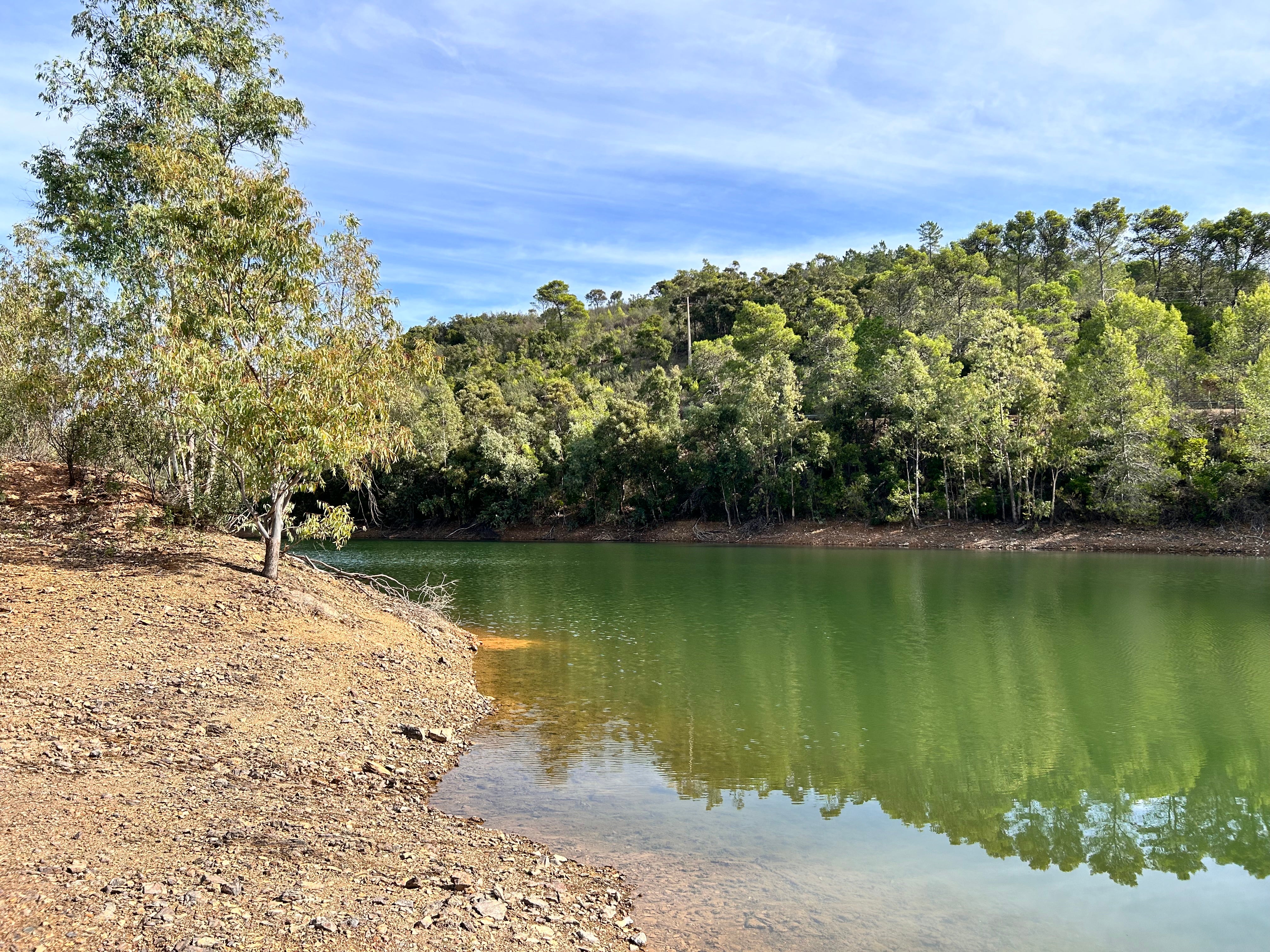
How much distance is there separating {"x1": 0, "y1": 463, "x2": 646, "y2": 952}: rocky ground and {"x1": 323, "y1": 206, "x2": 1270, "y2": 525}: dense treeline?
22.7 metres

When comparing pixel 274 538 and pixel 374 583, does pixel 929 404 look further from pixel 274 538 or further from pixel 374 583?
pixel 274 538

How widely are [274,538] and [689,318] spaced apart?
78.9m

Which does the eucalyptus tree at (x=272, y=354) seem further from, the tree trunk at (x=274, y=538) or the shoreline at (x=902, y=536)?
the shoreline at (x=902, y=536)

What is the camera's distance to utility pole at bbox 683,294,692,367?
278 ft

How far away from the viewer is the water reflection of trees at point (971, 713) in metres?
9.31

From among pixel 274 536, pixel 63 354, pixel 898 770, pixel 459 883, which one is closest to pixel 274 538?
pixel 274 536

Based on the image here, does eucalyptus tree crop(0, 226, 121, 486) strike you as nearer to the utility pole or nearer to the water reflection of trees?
the water reflection of trees

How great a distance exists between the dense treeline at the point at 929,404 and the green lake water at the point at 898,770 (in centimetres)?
2298

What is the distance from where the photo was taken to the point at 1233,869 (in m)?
8.11

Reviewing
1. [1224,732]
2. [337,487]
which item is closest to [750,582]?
[1224,732]

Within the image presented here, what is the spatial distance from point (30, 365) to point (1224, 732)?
86.8 feet

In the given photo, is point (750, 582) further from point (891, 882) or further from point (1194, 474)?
point (1194, 474)

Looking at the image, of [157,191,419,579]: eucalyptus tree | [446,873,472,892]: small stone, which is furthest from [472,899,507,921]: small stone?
[157,191,419,579]: eucalyptus tree

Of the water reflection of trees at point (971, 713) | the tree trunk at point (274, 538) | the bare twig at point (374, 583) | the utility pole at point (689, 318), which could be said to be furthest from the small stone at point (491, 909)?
the utility pole at point (689, 318)
